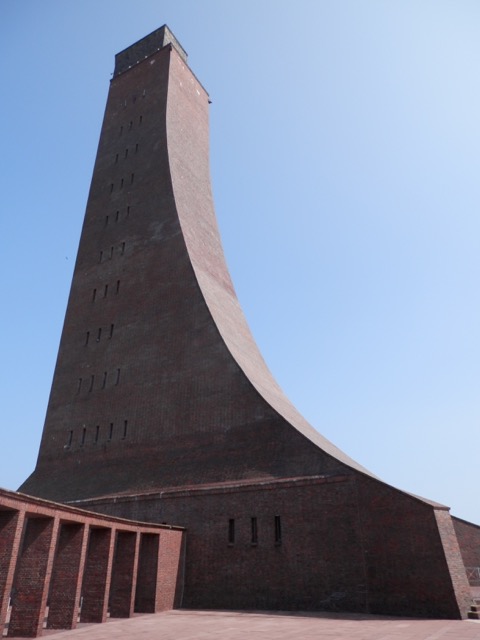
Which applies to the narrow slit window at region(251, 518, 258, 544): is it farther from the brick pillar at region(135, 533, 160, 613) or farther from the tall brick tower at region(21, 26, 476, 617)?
the brick pillar at region(135, 533, 160, 613)

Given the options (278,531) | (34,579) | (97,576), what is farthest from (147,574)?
(34,579)

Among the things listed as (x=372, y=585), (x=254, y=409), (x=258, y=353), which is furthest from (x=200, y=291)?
(x=372, y=585)

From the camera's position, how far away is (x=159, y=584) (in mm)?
11914

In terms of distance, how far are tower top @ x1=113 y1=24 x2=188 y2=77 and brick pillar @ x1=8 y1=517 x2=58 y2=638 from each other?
23333 mm

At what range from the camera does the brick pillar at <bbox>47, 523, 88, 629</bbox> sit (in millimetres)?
9422

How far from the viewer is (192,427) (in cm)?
1470

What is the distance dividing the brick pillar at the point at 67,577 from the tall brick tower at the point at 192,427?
3587mm

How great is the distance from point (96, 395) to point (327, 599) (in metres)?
10.1

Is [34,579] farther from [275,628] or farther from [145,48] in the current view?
[145,48]

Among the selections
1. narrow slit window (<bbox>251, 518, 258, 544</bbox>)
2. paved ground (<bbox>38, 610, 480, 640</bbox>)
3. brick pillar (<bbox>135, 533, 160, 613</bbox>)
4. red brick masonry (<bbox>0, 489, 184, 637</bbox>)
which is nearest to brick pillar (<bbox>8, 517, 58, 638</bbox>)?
red brick masonry (<bbox>0, 489, 184, 637</bbox>)

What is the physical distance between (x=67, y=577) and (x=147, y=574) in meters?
2.75

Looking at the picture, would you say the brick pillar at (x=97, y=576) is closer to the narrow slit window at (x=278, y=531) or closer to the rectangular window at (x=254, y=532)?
the rectangular window at (x=254, y=532)

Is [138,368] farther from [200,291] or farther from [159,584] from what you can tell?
[159,584]

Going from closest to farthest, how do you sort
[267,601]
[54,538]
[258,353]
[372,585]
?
1. [54,538]
2. [372,585]
3. [267,601]
4. [258,353]
